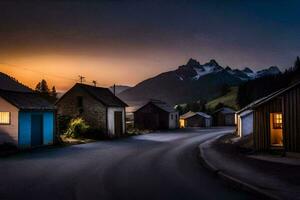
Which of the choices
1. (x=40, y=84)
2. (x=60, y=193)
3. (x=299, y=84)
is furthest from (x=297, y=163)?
(x=40, y=84)

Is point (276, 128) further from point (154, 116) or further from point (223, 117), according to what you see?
point (223, 117)

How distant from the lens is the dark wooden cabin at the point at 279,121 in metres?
19.9

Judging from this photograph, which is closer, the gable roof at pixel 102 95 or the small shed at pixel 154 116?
the gable roof at pixel 102 95

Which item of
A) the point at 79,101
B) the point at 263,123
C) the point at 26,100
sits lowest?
the point at 263,123

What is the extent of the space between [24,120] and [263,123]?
16.6 metres

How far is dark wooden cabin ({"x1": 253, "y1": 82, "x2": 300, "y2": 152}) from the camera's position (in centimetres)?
1991

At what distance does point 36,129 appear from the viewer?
2828 centimetres

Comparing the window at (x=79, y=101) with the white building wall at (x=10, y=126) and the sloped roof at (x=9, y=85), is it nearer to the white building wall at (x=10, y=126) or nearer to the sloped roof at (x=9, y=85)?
the sloped roof at (x=9, y=85)

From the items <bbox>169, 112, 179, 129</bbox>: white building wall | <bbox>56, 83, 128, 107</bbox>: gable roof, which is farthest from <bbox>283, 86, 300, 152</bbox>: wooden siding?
<bbox>169, 112, 179, 129</bbox>: white building wall

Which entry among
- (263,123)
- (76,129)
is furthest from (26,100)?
→ (263,123)

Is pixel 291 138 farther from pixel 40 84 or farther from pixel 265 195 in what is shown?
pixel 40 84

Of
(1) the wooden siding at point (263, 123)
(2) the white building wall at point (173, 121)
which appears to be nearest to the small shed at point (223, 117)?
(2) the white building wall at point (173, 121)

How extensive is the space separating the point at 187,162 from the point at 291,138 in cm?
589

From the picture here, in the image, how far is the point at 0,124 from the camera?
26562 mm
